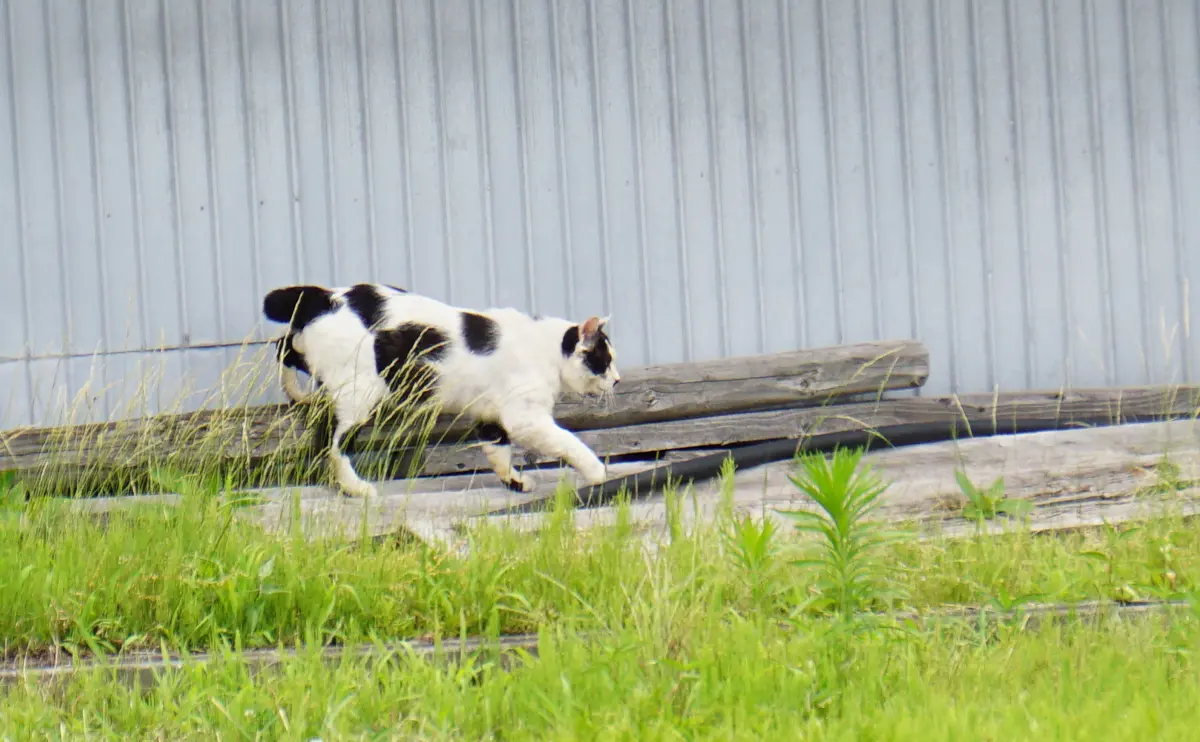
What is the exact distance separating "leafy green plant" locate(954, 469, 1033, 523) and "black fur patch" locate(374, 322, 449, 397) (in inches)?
75.2

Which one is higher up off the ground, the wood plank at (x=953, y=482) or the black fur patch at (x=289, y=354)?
the black fur patch at (x=289, y=354)

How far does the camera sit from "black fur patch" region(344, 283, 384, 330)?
4.54 metres

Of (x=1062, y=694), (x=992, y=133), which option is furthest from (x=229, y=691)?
(x=992, y=133)

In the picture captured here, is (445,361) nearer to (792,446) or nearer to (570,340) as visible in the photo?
(570,340)

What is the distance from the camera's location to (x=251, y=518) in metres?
3.88

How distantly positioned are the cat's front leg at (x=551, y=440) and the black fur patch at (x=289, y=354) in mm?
846

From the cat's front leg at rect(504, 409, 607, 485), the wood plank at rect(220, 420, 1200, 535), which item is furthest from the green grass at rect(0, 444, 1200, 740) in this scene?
the cat's front leg at rect(504, 409, 607, 485)

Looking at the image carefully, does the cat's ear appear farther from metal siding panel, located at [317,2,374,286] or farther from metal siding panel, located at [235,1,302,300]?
metal siding panel, located at [235,1,302,300]

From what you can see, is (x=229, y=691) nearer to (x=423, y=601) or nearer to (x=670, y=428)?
(x=423, y=601)

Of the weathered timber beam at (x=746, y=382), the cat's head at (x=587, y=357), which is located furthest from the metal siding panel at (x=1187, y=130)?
the cat's head at (x=587, y=357)

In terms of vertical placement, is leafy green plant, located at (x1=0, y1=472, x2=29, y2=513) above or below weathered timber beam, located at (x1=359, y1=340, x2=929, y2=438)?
below

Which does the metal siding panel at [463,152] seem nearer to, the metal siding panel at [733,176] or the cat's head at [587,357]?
the cat's head at [587,357]

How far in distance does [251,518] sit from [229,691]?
1.22 metres

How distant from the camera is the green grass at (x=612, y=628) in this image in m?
2.48
